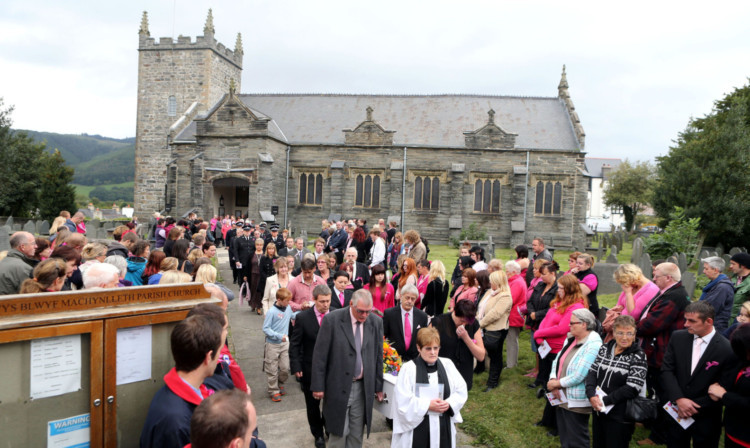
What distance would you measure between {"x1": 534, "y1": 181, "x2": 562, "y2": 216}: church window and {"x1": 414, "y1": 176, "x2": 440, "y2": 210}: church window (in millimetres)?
6212

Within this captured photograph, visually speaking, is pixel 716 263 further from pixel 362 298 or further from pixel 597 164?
pixel 597 164

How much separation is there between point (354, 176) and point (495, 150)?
9058 mm

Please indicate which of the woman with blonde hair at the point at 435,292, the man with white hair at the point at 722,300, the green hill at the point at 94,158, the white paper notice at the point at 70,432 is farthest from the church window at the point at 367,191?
the green hill at the point at 94,158

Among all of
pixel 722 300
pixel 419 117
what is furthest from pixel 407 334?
pixel 419 117

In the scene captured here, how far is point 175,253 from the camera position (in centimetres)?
831

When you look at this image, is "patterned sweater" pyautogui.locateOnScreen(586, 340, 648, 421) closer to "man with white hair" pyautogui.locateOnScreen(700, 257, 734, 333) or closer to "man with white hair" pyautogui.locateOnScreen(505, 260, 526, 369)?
"man with white hair" pyautogui.locateOnScreen(700, 257, 734, 333)

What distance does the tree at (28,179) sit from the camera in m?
29.3

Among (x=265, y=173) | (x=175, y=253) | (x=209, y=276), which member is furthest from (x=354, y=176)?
(x=209, y=276)

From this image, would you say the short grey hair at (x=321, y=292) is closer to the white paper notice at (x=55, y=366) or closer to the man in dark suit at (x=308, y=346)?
the man in dark suit at (x=308, y=346)

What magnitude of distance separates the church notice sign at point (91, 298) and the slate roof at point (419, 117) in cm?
2724

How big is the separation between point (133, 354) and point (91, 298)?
0.48 metres

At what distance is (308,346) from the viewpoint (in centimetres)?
568

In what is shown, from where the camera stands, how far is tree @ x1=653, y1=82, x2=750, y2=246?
20016mm

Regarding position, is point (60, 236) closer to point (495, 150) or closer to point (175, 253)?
point (175, 253)
